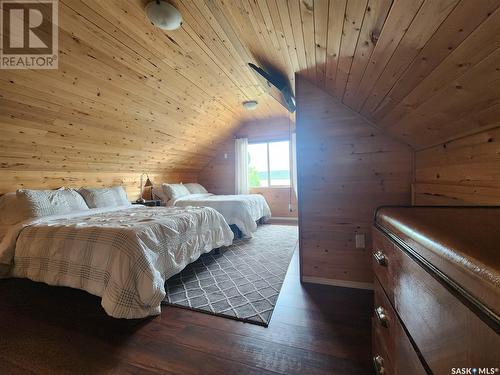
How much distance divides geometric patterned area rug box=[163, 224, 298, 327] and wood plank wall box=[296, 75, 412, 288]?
0.47 m

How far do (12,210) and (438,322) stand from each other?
11.3ft

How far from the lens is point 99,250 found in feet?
5.69

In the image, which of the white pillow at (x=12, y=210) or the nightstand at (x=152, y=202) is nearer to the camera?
the white pillow at (x=12, y=210)

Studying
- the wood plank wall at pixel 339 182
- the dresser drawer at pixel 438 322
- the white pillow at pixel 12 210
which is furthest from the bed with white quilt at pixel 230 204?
the dresser drawer at pixel 438 322

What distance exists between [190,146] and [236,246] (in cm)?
239

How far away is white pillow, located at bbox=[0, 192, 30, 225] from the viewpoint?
90.3 inches

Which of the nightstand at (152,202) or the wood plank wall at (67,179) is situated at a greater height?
the wood plank wall at (67,179)

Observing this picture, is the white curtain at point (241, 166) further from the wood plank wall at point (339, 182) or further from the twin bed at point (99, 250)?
the wood plank wall at point (339, 182)

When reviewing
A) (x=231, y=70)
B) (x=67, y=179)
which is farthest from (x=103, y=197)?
(x=231, y=70)

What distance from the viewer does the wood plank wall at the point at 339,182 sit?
2.00 meters

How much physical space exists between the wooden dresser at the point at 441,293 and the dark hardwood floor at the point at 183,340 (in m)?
0.60

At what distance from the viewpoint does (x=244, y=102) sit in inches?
153

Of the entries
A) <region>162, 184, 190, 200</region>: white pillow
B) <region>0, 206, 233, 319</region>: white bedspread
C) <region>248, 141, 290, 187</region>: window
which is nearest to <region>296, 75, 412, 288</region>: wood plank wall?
<region>0, 206, 233, 319</region>: white bedspread

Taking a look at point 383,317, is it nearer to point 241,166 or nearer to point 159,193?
point 159,193
